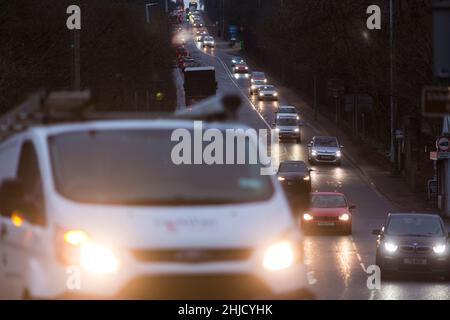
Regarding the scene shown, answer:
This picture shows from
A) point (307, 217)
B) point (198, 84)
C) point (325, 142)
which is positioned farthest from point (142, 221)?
point (198, 84)

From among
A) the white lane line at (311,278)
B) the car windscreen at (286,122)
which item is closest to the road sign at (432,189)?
the white lane line at (311,278)

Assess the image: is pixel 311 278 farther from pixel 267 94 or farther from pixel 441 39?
pixel 267 94

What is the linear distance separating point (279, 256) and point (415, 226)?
76.7 feet

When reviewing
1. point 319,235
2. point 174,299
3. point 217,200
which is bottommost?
point 319,235

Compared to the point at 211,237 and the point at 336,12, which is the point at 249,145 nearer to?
the point at 211,237

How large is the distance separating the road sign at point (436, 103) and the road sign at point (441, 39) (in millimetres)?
524

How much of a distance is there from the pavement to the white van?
120 centimetres

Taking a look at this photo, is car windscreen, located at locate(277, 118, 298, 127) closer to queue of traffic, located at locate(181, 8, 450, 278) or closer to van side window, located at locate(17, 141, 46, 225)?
queue of traffic, located at locate(181, 8, 450, 278)

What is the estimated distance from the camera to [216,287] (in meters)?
10.5

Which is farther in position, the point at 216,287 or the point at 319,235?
the point at 319,235

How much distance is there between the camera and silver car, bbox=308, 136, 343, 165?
73375 millimetres
